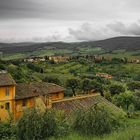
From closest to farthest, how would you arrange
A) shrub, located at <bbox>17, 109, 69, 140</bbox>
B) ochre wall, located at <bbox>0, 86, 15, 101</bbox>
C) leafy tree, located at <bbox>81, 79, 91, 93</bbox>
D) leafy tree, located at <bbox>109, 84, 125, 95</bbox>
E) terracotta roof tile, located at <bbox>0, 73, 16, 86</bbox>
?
shrub, located at <bbox>17, 109, 69, 140</bbox>, ochre wall, located at <bbox>0, 86, 15, 101</bbox>, terracotta roof tile, located at <bbox>0, 73, 16, 86</bbox>, leafy tree, located at <bbox>109, 84, 125, 95</bbox>, leafy tree, located at <bbox>81, 79, 91, 93</bbox>

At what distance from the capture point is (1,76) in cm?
4681

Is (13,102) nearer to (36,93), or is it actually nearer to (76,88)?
(36,93)

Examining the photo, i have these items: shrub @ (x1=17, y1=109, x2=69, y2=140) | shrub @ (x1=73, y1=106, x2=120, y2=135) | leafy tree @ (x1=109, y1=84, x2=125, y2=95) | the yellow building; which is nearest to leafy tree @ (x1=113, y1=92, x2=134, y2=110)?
leafy tree @ (x1=109, y1=84, x2=125, y2=95)

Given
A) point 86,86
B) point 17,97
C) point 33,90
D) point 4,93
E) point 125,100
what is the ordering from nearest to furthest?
1. point 4,93
2. point 17,97
3. point 33,90
4. point 125,100
5. point 86,86

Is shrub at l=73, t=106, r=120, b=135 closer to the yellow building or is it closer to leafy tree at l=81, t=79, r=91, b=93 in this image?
the yellow building

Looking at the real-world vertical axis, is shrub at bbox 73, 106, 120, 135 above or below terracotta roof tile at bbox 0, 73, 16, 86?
above

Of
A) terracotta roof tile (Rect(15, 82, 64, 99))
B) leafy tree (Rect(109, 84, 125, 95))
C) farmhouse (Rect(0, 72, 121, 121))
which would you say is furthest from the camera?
leafy tree (Rect(109, 84, 125, 95))

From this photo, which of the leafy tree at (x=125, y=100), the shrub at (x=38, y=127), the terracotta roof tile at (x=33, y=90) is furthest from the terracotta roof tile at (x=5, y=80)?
the shrub at (x=38, y=127)

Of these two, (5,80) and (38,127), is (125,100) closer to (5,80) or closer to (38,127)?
(5,80)

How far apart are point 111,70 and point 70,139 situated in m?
141

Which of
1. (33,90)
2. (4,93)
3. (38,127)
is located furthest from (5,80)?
(38,127)

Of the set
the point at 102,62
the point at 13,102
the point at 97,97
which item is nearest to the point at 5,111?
the point at 13,102

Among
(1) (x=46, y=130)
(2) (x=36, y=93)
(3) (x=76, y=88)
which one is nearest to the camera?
(1) (x=46, y=130)

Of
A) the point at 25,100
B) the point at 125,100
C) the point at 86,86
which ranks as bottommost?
the point at 125,100
